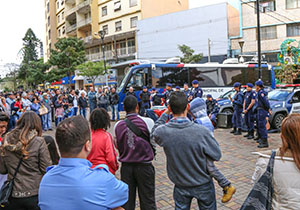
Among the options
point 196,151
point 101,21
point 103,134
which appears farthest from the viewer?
point 101,21

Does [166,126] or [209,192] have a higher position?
[166,126]

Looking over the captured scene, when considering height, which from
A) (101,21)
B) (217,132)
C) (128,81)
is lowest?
(217,132)

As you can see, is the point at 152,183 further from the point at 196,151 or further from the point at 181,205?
the point at 196,151

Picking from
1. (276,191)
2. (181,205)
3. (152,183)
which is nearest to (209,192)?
(181,205)

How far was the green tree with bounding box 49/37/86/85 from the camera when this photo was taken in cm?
3372

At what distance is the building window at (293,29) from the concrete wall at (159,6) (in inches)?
732

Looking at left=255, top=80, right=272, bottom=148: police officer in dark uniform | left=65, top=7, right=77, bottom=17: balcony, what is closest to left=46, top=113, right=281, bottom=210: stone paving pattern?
left=255, top=80, right=272, bottom=148: police officer in dark uniform

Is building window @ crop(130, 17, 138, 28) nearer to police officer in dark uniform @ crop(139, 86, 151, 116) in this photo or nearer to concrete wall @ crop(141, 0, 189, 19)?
concrete wall @ crop(141, 0, 189, 19)

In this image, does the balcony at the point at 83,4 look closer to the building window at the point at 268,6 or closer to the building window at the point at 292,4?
the building window at the point at 268,6

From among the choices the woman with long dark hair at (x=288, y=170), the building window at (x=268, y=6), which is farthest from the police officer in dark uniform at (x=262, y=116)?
the building window at (x=268, y=6)

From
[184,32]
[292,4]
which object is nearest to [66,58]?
[184,32]

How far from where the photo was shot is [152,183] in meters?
3.25

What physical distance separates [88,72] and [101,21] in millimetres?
13855

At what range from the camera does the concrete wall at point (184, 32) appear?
3089 cm
